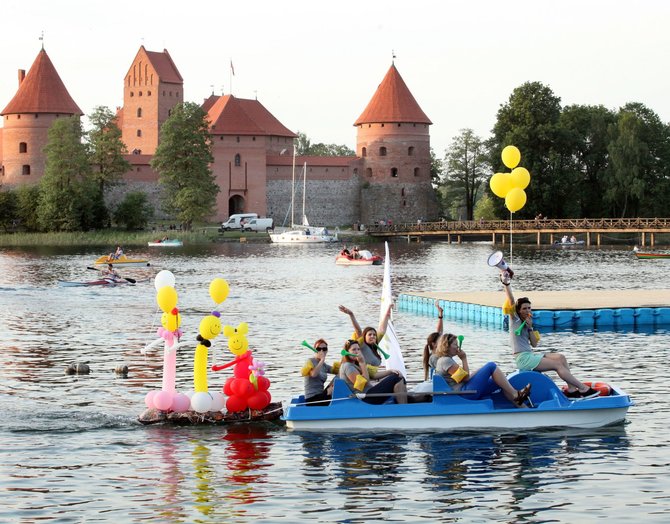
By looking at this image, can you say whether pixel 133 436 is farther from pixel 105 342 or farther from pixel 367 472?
pixel 105 342

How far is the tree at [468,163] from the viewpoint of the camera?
9281cm

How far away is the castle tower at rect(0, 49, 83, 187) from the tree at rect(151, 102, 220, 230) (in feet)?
43.0

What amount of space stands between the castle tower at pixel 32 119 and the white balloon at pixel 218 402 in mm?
73698

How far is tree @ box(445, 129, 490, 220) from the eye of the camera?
9281 cm

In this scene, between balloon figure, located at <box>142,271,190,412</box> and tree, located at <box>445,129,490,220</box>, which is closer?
balloon figure, located at <box>142,271,190,412</box>

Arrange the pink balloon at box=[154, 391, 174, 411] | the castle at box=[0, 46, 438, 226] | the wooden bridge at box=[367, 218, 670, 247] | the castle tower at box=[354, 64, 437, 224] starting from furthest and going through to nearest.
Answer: the castle tower at box=[354, 64, 437, 224] < the castle at box=[0, 46, 438, 226] < the wooden bridge at box=[367, 218, 670, 247] < the pink balloon at box=[154, 391, 174, 411]

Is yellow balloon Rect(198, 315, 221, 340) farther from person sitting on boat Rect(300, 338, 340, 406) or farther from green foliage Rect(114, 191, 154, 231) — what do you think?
green foliage Rect(114, 191, 154, 231)

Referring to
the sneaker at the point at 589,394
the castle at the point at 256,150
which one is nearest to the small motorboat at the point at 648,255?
the castle at the point at 256,150

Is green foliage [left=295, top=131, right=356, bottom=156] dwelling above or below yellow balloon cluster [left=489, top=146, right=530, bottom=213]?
above

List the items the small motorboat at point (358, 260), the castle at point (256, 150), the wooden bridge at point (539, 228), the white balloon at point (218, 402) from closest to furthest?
the white balloon at point (218, 402), the small motorboat at point (358, 260), the wooden bridge at point (539, 228), the castle at point (256, 150)

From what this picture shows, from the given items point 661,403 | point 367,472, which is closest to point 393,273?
point 661,403

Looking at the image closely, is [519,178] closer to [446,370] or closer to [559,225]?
[446,370]

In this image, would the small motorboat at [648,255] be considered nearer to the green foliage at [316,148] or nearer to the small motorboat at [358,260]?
the small motorboat at [358,260]

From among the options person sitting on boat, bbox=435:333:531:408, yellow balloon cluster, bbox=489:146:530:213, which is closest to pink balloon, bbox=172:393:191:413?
person sitting on boat, bbox=435:333:531:408
